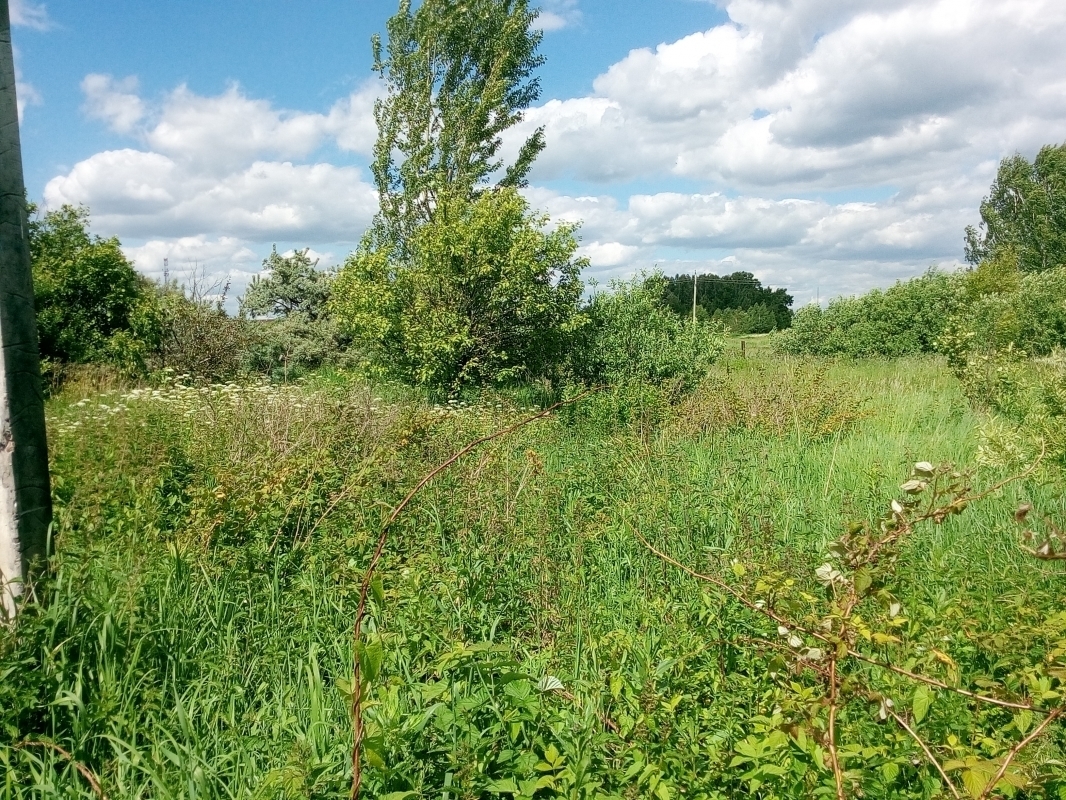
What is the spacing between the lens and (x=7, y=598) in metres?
2.90

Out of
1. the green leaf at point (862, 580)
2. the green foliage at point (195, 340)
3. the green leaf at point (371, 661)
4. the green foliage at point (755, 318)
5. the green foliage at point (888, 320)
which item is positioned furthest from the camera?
the green foliage at point (755, 318)

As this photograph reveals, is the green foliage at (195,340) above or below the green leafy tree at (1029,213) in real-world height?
below

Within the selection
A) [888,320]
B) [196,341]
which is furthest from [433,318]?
[888,320]

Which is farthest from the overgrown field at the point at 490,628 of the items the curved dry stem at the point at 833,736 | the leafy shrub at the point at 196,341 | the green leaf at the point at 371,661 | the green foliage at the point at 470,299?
the leafy shrub at the point at 196,341

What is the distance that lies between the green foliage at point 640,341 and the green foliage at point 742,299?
46152mm

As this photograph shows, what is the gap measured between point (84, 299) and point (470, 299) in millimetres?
7333

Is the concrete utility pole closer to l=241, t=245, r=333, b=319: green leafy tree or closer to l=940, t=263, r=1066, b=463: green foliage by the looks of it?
l=940, t=263, r=1066, b=463: green foliage

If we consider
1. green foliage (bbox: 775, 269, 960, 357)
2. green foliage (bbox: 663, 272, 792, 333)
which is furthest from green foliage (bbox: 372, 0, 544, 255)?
green foliage (bbox: 663, 272, 792, 333)

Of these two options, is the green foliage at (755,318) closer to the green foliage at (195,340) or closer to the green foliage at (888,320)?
the green foliage at (888,320)

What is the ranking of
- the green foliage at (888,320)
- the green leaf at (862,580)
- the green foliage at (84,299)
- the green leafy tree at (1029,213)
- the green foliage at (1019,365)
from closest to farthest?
the green leaf at (862,580) → the green foliage at (1019,365) → the green foliage at (84,299) → the green foliage at (888,320) → the green leafy tree at (1029,213)

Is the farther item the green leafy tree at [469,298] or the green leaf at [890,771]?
the green leafy tree at [469,298]

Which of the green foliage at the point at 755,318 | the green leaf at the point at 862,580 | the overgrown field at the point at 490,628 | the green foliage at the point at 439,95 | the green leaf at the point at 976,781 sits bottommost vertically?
the overgrown field at the point at 490,628

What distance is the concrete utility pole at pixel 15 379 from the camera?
9.30ft

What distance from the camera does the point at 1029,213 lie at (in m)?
40.7
